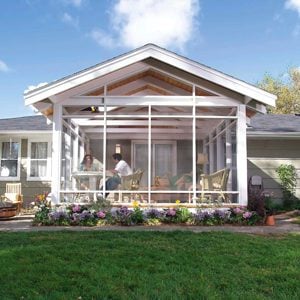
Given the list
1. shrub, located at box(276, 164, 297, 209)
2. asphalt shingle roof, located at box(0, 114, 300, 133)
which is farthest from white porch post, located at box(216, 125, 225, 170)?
shrub, located at box(276, 164, 297, 209)

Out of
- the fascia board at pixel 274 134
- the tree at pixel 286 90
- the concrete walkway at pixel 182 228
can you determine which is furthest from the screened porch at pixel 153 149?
the tree at pixel 286 90

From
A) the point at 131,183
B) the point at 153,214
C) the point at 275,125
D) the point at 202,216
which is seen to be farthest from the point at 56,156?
the point at 275,125

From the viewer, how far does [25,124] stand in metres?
14.5

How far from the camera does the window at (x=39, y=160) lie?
13672mm

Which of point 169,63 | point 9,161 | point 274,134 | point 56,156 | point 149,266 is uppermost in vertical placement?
point 169,63

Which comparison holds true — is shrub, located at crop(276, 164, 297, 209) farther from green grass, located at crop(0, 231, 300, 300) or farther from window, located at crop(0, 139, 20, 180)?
window, located at crop(0, 139, 20, 180)

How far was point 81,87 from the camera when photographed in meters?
9.67

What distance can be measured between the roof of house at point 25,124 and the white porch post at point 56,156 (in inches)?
168

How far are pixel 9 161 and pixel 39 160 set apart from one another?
100 centimetres

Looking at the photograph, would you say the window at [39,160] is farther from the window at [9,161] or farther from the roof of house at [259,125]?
the roof of house at [259,125]

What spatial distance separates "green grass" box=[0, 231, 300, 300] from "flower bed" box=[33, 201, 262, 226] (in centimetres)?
178

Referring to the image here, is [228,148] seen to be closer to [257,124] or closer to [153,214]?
[153,214]

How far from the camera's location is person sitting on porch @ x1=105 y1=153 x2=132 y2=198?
950 centimetres

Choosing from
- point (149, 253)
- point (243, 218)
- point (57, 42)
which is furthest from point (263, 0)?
point (149, 253)
